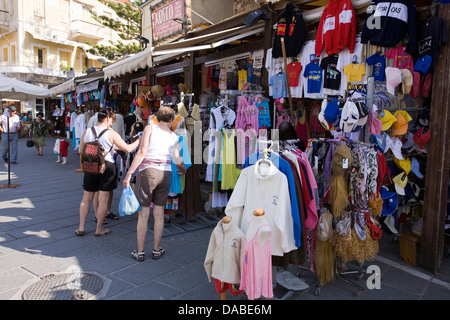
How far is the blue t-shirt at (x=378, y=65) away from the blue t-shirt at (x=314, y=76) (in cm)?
84

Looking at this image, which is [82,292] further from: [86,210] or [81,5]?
[81,5]

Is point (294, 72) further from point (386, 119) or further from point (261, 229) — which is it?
point (261, 229)

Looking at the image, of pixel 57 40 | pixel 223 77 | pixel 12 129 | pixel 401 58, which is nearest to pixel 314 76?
pixel 401 58

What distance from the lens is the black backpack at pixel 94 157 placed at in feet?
14.8

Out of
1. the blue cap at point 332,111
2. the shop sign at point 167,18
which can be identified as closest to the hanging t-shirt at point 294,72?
the blue cap at point 332,111

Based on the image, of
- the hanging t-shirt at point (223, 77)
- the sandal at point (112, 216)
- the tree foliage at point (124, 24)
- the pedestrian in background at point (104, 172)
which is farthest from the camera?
the tree foliage at point (124, 24)

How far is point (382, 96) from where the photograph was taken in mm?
4168

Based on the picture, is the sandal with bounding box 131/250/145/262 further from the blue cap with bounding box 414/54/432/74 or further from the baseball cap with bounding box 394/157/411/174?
the blue cap with bounding box 414/54/432/74

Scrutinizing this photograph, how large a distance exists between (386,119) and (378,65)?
0.92m

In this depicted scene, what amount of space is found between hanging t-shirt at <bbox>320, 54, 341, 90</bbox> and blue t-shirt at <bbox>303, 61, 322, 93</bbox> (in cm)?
18

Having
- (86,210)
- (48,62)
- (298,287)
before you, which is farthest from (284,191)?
(48,62)

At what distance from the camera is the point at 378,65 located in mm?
4273

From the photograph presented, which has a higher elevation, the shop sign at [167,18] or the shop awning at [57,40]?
the shop awning at [57,40]

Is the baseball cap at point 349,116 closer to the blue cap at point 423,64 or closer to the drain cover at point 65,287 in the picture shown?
the blue cap at point 423,64
